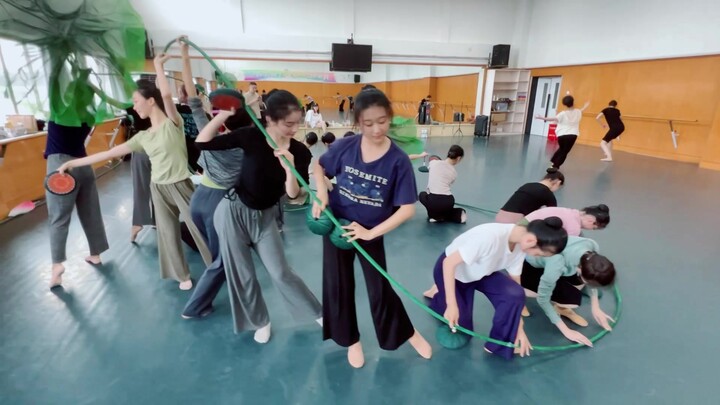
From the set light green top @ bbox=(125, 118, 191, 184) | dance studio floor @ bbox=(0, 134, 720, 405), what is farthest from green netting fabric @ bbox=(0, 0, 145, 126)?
dance studio floor @ bbox=(0, 134, 720, 405)

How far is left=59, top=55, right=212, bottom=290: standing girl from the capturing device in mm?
2311

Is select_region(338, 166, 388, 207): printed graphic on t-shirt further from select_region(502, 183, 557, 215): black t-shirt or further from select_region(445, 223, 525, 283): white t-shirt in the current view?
select_region(502, 183, 557, 215): black t-shirt

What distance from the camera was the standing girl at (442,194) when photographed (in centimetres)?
405

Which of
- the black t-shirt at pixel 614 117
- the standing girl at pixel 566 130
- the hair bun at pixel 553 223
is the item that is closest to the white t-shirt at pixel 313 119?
the standing girl at pixel 566 130

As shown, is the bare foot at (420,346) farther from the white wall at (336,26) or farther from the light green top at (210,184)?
the white wall at (336,26)

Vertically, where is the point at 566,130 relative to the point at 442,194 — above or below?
above

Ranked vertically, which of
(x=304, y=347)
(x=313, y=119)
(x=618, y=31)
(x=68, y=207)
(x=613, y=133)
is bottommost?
(x=304, y=347)

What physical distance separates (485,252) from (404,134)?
0.76 m

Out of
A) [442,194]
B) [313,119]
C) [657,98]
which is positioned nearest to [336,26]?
[313,119]

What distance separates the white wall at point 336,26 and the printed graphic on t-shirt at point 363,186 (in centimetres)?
1098

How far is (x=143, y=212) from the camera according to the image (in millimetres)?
3627

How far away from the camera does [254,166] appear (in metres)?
1.87

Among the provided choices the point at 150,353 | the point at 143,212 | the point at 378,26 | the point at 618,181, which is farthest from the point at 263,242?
the point at 378,26

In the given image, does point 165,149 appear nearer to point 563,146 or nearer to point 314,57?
point 563,146
